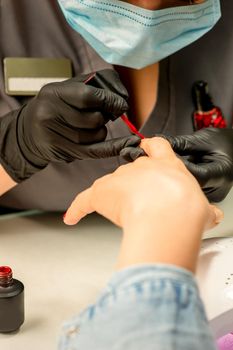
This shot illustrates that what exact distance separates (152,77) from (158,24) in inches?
6.9

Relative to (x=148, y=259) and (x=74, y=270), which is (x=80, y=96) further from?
(x=148, y=259)

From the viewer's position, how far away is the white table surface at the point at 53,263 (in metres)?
0.72

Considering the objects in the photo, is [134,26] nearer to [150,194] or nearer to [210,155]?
[210,155]

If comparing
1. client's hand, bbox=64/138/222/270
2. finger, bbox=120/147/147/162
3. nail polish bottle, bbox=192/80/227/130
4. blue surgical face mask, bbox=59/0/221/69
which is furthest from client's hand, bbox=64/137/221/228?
nail polish bottle, bbox=192/80/227/130

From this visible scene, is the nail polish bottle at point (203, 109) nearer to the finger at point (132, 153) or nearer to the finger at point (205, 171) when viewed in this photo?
the finger at point (205, 171)

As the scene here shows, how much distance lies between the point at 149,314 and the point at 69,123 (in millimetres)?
538

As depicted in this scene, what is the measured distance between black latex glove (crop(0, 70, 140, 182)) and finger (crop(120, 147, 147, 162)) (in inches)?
1.1

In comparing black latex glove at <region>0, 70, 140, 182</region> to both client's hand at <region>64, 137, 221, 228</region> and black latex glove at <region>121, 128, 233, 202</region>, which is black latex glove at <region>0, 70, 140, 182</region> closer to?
black latex glove at <region>121, 128, 233, 202</region>

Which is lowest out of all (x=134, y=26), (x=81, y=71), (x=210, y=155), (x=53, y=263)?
(x=53, y=263)

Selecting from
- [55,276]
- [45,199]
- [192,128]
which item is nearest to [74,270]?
[55,276]

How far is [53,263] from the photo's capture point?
0.89m

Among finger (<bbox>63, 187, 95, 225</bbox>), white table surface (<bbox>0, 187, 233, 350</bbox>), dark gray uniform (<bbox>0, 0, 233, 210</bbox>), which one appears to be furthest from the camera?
dark gray uniform (<bbox>0, 0, 233, 210</bbox>)

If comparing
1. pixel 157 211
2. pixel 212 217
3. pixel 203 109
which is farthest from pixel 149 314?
pixel 203 109

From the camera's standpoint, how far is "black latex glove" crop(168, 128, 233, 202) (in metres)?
0.90
